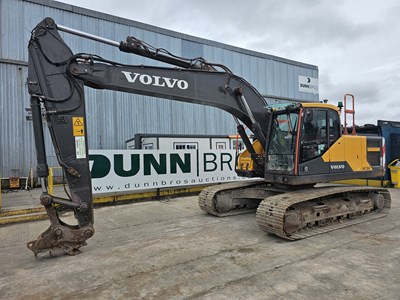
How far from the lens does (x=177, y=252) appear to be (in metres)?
5.08

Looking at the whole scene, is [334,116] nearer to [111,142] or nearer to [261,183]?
[261,183]

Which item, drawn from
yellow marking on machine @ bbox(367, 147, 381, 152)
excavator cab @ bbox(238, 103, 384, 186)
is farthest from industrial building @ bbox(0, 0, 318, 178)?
yellow marking on machine @ bbox(367, 147, 381, 152)

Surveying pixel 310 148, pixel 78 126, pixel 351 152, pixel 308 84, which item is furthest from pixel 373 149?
pixel 308 84

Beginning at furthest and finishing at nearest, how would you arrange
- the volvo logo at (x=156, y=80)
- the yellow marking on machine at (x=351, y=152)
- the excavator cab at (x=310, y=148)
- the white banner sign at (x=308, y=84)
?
the white banner sign at (x=308, y=84) → the yellow marking on machine at (x=351, y=152) → the excavator cab at (x=310, y=148) → the volvo logo at (x=156, y=80)

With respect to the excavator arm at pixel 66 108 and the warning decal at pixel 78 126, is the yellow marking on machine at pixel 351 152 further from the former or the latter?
the warning decal at pixel 78 126

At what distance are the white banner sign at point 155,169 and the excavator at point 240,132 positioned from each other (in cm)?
310

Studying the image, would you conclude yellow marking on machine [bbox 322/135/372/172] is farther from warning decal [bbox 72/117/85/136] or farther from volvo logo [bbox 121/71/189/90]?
warning decal [bbox 72/117/85/136]

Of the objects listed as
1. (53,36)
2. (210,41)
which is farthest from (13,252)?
(210,41)

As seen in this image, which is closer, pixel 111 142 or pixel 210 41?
pixel 111 142

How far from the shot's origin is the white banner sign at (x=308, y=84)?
26375mm

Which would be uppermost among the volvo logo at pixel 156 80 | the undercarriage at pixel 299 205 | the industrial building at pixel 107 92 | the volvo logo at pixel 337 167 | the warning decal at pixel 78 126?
the industrial building at pixel 107 92

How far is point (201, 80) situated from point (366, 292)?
4.47 m

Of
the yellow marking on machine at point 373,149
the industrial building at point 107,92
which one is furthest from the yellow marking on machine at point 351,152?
the industrial building at point 107,92

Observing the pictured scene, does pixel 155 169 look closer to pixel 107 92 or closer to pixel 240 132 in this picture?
pixel 240 132
